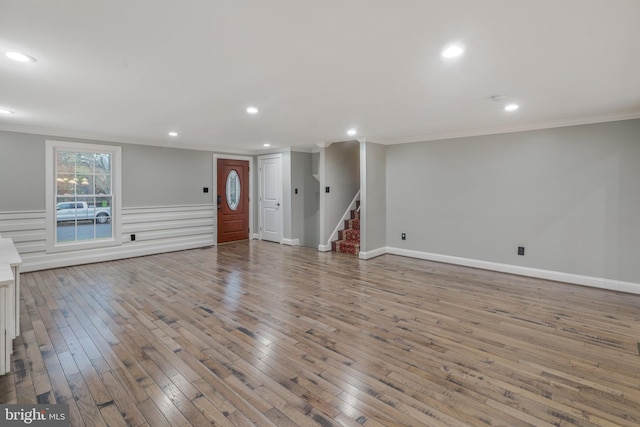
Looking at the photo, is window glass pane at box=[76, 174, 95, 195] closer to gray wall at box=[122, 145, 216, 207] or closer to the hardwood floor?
gray wall at box=[122, 145, 216, 207]

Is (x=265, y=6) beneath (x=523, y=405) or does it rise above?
above

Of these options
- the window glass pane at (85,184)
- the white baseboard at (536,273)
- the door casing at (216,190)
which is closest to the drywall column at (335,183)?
the white baseboard at (536,273)

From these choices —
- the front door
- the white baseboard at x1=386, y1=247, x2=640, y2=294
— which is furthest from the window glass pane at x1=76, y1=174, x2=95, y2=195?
the white baseboard at x1=386, y1=247, x2=640, y2=294

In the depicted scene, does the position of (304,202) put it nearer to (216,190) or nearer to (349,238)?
(349,238)

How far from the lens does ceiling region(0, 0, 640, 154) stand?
5.57 ft

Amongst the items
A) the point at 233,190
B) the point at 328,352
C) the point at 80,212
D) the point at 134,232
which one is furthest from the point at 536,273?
the point at 80,212

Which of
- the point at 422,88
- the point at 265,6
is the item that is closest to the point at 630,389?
the point at 422,88

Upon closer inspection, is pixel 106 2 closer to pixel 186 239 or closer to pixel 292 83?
pixel 292 83

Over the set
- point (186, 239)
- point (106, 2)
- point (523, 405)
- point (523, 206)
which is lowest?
point (523, 405)

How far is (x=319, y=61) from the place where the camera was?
91.7 inches

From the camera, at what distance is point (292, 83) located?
281cm

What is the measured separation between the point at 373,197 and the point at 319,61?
3903mm

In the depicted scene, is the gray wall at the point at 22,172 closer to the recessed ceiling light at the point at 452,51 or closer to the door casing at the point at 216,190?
the door casing at the point at 216,190

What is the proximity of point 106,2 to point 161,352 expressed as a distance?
243cm
